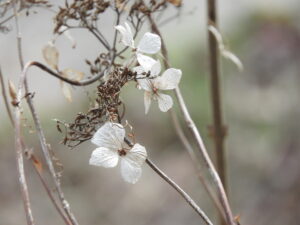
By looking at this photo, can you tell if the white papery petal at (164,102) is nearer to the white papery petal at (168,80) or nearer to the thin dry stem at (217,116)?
the white papery petal at (168,80)

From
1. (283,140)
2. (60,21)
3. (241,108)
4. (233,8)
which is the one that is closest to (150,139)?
(241,108)

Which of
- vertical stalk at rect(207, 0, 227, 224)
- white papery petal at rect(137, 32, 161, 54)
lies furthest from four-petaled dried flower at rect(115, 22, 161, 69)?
vertical stalk at rect(207, 0, 227, 224)

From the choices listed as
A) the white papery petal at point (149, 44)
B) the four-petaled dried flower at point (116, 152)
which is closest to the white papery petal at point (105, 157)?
the four-petaled dried flower at point (116, 152)

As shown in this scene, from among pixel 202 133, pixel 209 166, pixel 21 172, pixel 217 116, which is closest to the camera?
pixel 21 172

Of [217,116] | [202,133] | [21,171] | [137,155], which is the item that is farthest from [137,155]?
[202,133]

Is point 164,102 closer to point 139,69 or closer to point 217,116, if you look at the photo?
point 139,69

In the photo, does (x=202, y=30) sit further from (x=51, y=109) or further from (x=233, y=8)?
(x=51, y=109)

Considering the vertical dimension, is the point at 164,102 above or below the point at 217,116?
above
